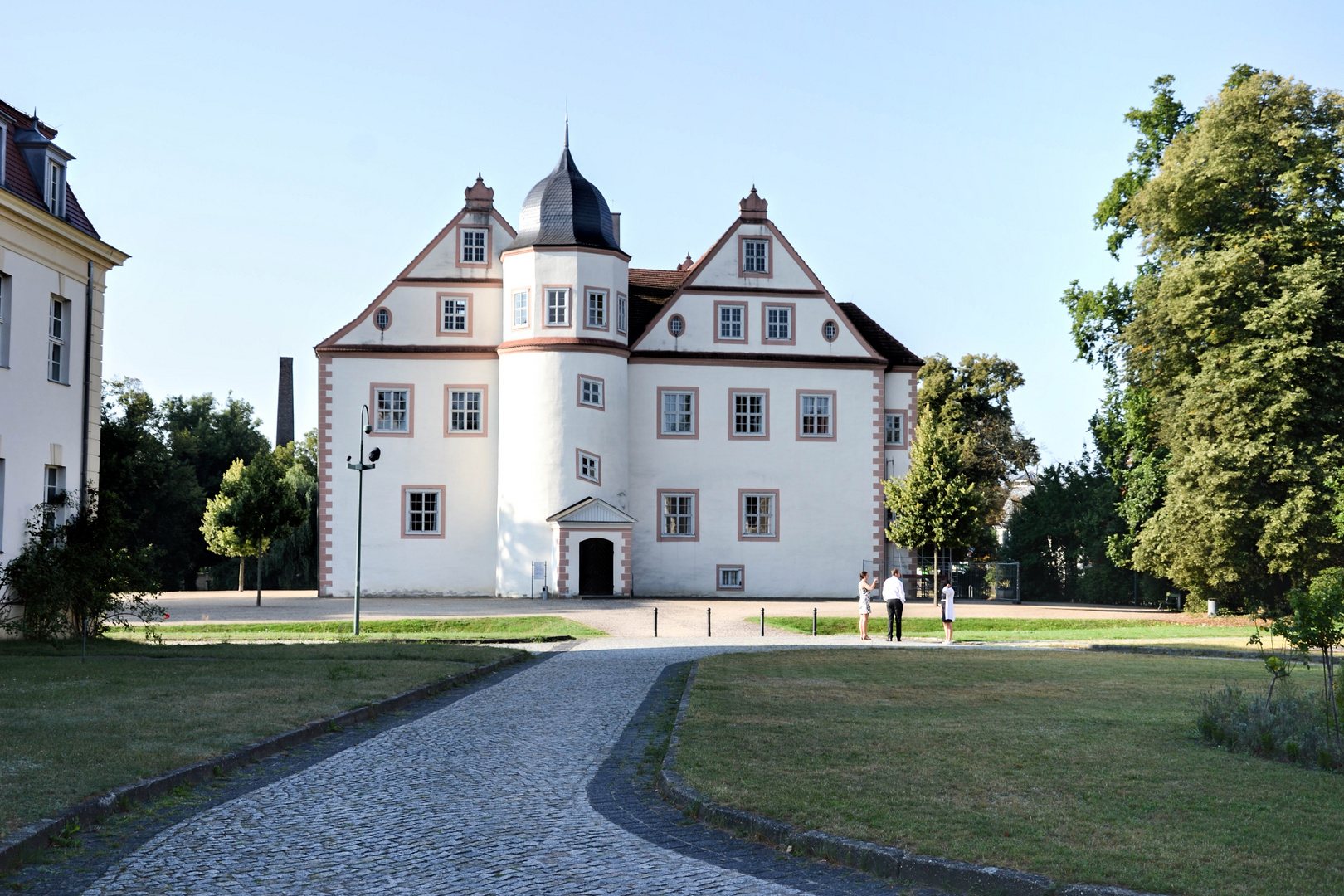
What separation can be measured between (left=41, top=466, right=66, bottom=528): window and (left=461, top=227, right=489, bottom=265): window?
74.1ft

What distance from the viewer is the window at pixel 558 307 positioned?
4247 cm

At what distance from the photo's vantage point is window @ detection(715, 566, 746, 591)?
44719 mm

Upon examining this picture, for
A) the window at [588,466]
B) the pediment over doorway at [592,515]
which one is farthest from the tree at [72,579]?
the window at [588,466]

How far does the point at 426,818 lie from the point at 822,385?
38374mm

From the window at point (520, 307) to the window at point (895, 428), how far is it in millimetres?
13881

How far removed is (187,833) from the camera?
298 inches

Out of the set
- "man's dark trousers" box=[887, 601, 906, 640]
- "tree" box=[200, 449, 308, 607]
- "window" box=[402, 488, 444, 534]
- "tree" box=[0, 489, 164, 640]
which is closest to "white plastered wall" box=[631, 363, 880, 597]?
"window" box=[402, 488, 444, 534]

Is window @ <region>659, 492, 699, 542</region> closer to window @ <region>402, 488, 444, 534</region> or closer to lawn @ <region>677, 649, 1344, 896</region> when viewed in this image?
window @ <region>402, 488, 444, 534</region>

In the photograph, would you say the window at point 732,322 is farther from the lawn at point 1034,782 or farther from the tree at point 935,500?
the lawn at point 1034,782

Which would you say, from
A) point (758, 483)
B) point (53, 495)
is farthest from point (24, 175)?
point (758, 483)

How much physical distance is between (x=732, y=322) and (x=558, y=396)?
7.35 metres

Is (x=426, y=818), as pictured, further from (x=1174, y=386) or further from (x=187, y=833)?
(x=1174, y=386)

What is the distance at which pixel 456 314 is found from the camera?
1751 inches

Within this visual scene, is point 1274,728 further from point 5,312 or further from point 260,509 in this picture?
point 260,509
